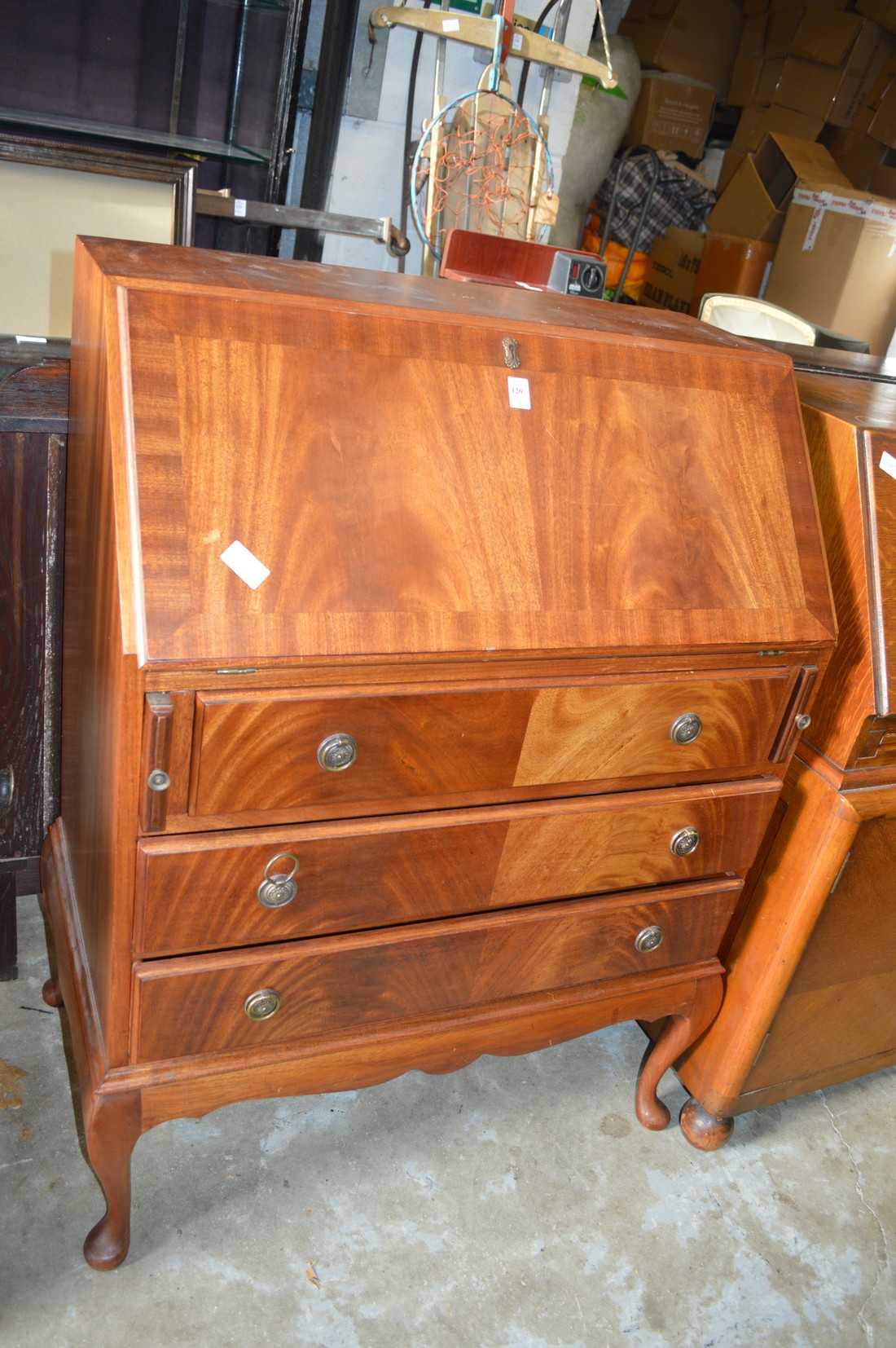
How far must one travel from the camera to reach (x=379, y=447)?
46.8 inches

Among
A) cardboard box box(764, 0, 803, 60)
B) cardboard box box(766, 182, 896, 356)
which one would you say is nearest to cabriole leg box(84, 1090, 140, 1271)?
cardboard box box(766, 182, 896, 356)

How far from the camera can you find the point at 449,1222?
5.43ft

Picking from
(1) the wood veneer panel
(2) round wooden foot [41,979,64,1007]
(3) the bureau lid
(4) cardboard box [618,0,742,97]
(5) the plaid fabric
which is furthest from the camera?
(4) cardboard box [618,0,742,97]

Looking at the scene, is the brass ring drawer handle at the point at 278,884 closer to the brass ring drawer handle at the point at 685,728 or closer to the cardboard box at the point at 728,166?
the brass ring drawer handle at the point at 685,728

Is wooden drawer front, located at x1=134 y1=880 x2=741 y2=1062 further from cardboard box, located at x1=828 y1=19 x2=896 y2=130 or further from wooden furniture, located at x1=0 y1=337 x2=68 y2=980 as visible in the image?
cardboard box, located at x1=828 y1=19 x2=896 y2=130

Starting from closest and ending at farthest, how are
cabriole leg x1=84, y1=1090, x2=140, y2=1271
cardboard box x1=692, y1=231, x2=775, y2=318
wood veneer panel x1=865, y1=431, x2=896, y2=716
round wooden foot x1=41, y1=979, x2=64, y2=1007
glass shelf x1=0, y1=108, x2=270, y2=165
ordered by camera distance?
1. cabriole leg x1=84, y1=1090, x2=140, y2=1271
2. wood veneer panel x1=865, y1=431, x2=896, y2=716
3. round wooden foot x1=41, y1=979, x2=64, y2=1007
4. glass shelf x1=0, y1=108, x2=270, y2=165
5. cardboard box x1=692, y1=231, x2=775, y2=318

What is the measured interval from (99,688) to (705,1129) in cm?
134

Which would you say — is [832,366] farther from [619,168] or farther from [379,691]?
[619,168]

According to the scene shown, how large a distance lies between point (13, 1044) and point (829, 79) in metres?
6.03

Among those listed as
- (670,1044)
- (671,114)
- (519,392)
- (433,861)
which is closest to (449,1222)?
(670,1044)

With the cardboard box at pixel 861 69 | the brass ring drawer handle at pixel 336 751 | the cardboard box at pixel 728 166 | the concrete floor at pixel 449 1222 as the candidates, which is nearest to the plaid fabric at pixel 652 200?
the cardboard box at pixel 728 166

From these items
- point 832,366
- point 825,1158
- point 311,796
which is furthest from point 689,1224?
point 832,366

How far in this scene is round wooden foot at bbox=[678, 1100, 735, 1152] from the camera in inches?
73.1

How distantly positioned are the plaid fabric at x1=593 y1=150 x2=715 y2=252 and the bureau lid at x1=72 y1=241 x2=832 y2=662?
4.58m
